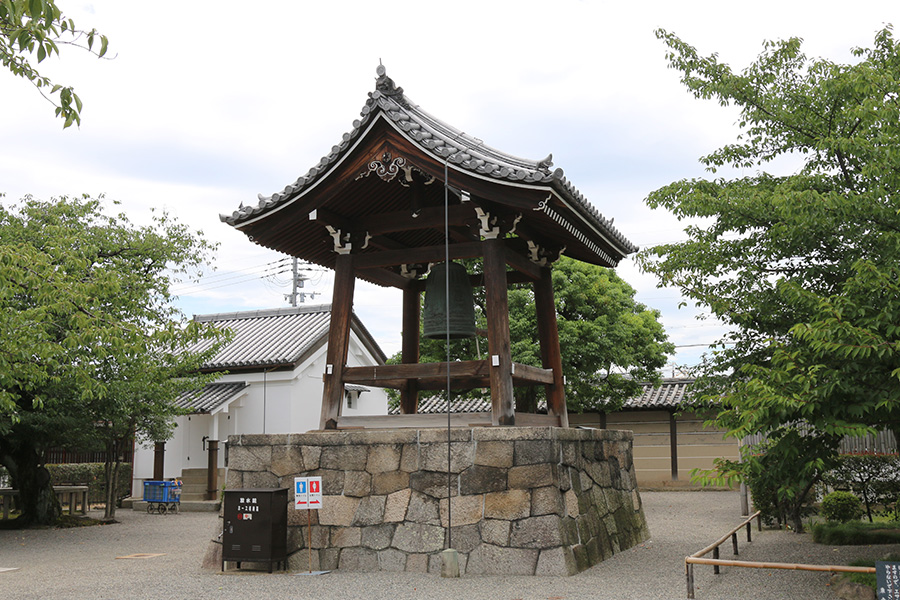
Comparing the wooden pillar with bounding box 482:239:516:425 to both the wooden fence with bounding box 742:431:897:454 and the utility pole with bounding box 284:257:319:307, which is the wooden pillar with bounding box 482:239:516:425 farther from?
the utility pole with bounding box 284:257:319:307

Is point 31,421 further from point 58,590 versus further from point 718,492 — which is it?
point 718,492

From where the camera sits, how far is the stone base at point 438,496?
881 centimetres

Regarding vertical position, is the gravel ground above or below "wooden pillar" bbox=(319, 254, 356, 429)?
below

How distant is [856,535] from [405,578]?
7000 millimetres

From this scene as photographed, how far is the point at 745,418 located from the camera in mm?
6781

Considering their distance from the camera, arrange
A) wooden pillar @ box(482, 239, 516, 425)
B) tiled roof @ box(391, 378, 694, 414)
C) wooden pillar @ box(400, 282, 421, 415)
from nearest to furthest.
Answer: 1. wooden pillar @ box(482, 239, 516, 425)
2. wooden pillar @ box(400, 282, 421, 415)
3. tiled roof @ box(391, 378, 694, 414)

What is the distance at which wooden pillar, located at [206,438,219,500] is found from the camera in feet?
75.4

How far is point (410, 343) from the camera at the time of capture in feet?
39.0

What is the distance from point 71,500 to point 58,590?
1193cm

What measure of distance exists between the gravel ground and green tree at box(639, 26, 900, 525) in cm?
164

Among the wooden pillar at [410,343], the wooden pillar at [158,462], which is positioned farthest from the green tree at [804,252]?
the wooden pillar at [158,462]

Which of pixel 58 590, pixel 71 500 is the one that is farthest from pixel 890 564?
pixel 71 500

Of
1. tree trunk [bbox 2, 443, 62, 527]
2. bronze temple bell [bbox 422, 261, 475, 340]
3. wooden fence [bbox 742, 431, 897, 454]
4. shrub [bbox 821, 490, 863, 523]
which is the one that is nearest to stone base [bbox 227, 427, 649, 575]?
bronze temple bell [bbox 422, 261, 475, 340]

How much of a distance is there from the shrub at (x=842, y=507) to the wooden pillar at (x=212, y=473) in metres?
16.3
